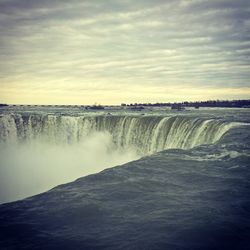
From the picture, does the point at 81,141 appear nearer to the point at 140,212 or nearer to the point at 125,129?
the point at 125,129

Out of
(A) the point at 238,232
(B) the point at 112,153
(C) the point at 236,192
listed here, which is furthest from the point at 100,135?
(A) the point at 238,232

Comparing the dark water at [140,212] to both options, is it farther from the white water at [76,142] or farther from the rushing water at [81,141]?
the white water at [76,142]

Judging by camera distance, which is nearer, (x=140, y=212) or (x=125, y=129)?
(x=140, y=212)

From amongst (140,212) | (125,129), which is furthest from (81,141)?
(140,212)

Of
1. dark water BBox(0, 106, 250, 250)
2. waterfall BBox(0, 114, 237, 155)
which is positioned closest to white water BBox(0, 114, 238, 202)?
waterfall BBox(0, 114, 237, 155)

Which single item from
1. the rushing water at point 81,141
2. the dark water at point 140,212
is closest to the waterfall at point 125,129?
the rushing water at point 81,141

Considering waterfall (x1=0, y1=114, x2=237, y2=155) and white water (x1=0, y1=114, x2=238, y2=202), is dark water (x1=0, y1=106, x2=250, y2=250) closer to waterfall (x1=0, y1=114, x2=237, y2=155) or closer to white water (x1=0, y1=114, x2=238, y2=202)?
waterfall (x1=0, y1=114, x2=237, y2=155)
